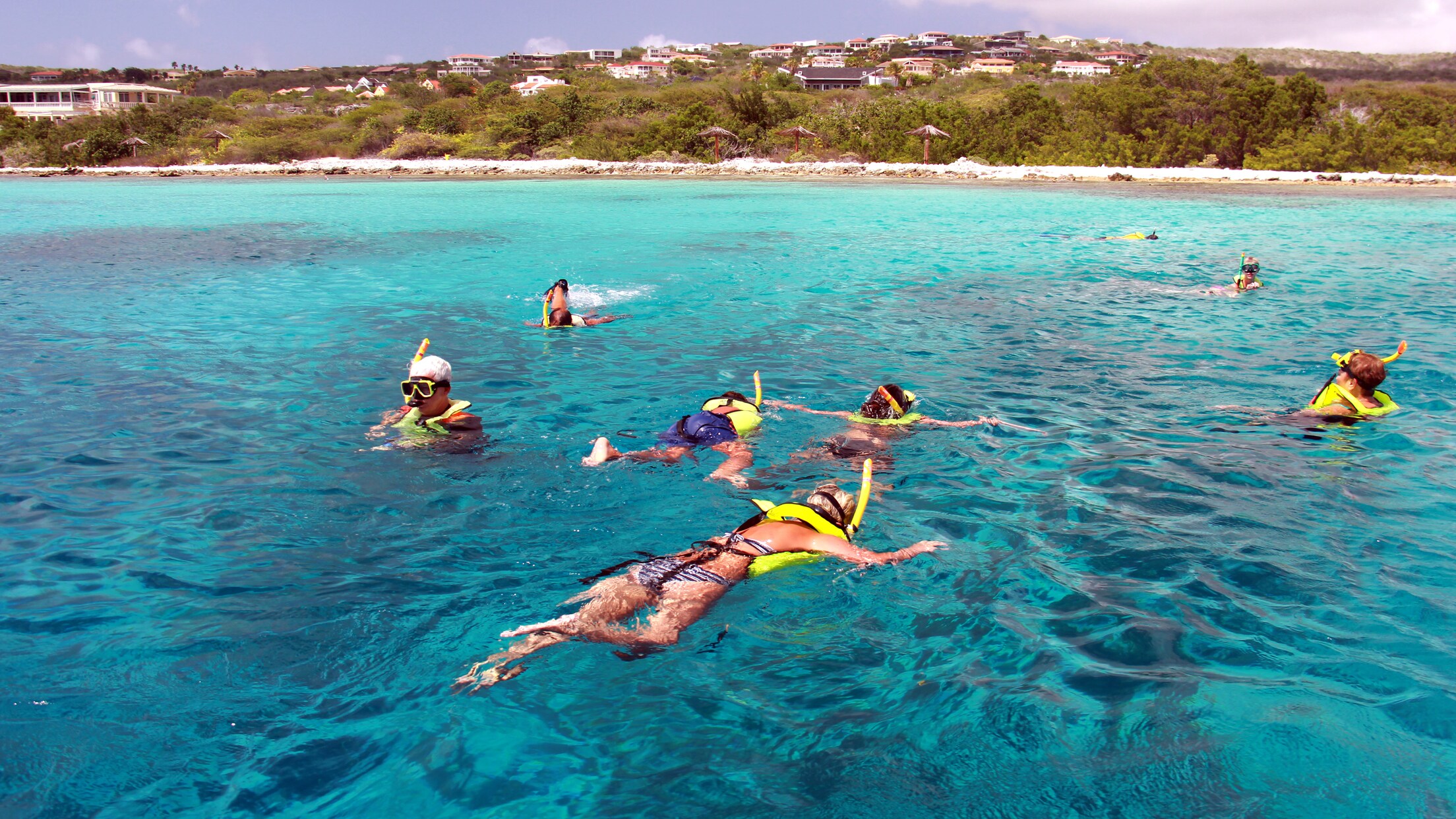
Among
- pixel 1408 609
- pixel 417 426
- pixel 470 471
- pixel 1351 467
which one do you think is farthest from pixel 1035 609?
pixel 417 426

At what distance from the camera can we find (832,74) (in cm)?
10325

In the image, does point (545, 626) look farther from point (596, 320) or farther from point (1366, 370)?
point (596, 320)

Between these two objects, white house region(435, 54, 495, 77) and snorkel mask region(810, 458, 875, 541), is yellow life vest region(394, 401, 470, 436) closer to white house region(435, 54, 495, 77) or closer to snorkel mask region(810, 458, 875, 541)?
snorkel mask region(810, 458, 875, 541)

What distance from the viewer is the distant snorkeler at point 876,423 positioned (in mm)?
6527

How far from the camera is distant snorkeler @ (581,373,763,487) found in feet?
20.5

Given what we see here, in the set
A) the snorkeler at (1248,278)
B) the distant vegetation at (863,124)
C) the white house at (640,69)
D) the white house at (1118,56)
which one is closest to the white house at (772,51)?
the white house at (640,69)

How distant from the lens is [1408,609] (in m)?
4.34

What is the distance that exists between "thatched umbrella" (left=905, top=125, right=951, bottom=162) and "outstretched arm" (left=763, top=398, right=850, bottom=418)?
3996 cm

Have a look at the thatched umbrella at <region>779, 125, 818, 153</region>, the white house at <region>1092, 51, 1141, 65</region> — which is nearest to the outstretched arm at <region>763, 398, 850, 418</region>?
the thatched umbrella at <region>779, 125, 818, 153</region>

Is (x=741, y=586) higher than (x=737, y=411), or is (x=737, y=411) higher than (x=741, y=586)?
(x=737, y=411)

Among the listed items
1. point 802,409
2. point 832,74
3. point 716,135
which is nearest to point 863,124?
point 716,135

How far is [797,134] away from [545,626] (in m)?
50.4

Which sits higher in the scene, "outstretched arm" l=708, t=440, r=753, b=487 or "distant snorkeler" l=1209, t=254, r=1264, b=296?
"distant snorkeler" l=1209, t=254, r=1264, b=296

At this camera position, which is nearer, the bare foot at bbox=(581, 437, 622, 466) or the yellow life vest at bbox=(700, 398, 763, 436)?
the bare foot at bbox=(581, 437, 622, 466)
